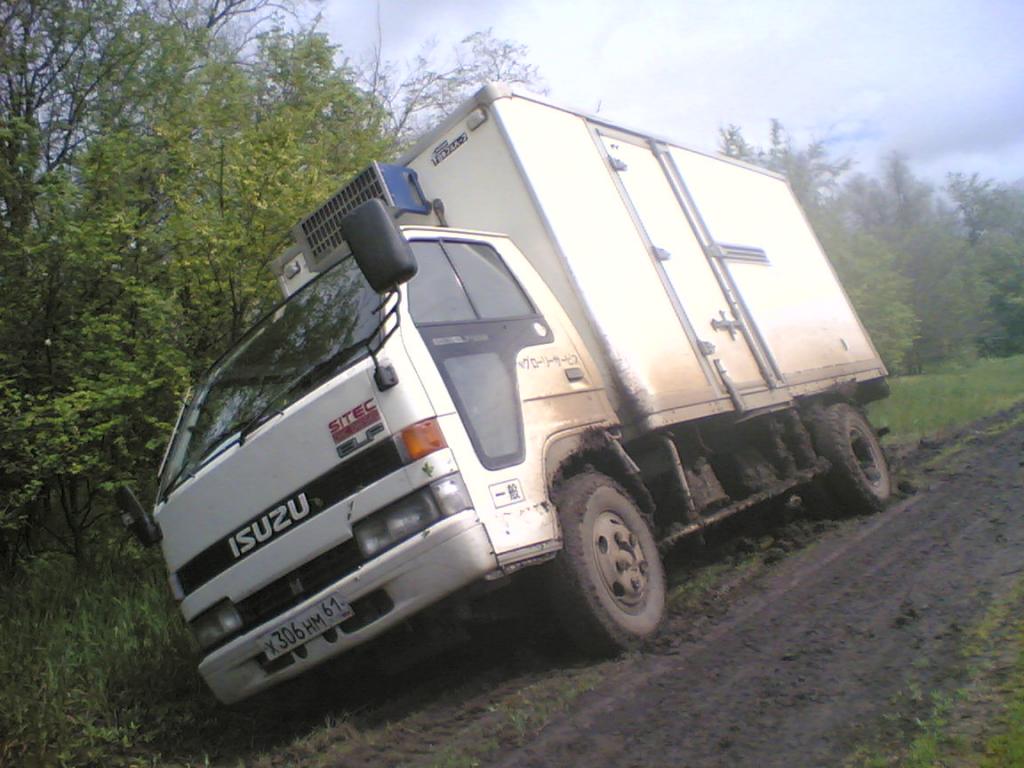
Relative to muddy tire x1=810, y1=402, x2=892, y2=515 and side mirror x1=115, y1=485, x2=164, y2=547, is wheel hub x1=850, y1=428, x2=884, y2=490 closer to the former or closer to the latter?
muddy tire x1=810, y1=402, x2=892, y2=515

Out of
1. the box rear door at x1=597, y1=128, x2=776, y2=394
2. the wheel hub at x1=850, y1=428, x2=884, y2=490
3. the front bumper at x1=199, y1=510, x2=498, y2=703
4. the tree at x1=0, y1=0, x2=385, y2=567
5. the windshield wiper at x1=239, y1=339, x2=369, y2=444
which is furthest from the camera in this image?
the wheel hub at x1=850, y1=428, x2=884, y2=490

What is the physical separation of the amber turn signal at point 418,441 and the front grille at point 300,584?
0.47 m

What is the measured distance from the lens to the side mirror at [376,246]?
3830 mm

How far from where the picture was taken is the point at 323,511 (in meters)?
4.11

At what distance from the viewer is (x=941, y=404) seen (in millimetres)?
17141

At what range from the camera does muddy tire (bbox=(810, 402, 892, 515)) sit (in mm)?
7648

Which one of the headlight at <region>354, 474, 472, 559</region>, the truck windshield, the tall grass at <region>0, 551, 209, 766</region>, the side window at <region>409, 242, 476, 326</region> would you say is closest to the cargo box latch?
the side window at <region>409, 242, 476, 326</region>

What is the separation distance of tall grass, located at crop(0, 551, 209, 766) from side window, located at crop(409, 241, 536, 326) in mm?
2561

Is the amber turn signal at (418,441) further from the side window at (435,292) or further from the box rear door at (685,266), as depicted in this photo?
the box rear door at (685,266)

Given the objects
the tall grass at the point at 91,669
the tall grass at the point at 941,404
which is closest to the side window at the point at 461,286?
the tall grass at the point at 91,669

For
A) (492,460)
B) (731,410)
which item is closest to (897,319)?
(731,410)

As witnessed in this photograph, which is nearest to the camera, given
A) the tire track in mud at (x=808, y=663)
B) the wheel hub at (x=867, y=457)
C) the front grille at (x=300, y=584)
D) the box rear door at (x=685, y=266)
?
the tire track in mud at (x=808, y=663)

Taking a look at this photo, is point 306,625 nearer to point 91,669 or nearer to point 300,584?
point 300,584

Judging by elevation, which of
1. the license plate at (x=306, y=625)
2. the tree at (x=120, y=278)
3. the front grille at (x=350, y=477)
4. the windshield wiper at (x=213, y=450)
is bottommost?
the license plate at (x=306, y=625)
